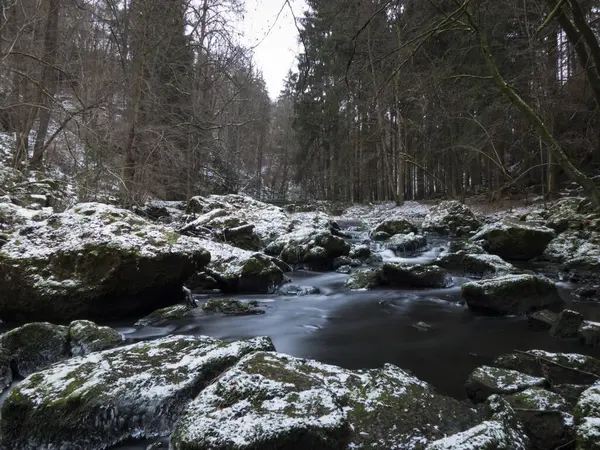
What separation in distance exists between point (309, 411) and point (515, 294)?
15.5ft

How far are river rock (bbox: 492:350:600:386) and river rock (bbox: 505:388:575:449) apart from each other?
632mm

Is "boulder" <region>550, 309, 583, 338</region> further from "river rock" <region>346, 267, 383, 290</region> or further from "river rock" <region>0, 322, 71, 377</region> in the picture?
"river rock" <region>0, 322, 71, 377</region>

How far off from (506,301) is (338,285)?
3388 mm

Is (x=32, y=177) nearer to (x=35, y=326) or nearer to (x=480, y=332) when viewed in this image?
(x=35, y=326)

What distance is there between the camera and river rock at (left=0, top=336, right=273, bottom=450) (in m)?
2.66

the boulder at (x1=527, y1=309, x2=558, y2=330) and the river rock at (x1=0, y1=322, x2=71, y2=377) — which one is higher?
the river rock at (x1=0, y1=322, x2=71, y2=377)

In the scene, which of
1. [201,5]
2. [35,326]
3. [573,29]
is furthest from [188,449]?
[201,5]

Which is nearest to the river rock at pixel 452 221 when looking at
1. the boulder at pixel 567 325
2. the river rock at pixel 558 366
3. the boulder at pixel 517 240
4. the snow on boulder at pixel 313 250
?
the boulder at pixel 517 240

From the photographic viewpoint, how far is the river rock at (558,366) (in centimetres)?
342

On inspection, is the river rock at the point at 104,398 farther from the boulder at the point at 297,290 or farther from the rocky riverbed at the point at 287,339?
the boulder at the point at 297,290

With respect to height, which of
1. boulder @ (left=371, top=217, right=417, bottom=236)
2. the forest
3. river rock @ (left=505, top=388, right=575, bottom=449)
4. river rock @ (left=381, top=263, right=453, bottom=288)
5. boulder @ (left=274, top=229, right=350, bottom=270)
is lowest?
river rock @ (left=505, top=388, right=575, bottom=449)

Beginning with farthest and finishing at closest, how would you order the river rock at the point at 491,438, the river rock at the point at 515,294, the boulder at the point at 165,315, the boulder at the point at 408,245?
the boulder at the point at 408,245
the river rock at the point at 515,294
the boulder at the point at 165,315
the river rock at the point at 491,438

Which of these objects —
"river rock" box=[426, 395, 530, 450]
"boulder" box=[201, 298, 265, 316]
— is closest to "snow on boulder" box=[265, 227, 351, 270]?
"boulder" box=[201, 298, 265, 316]

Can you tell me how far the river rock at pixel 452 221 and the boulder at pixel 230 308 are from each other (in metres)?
10.7
